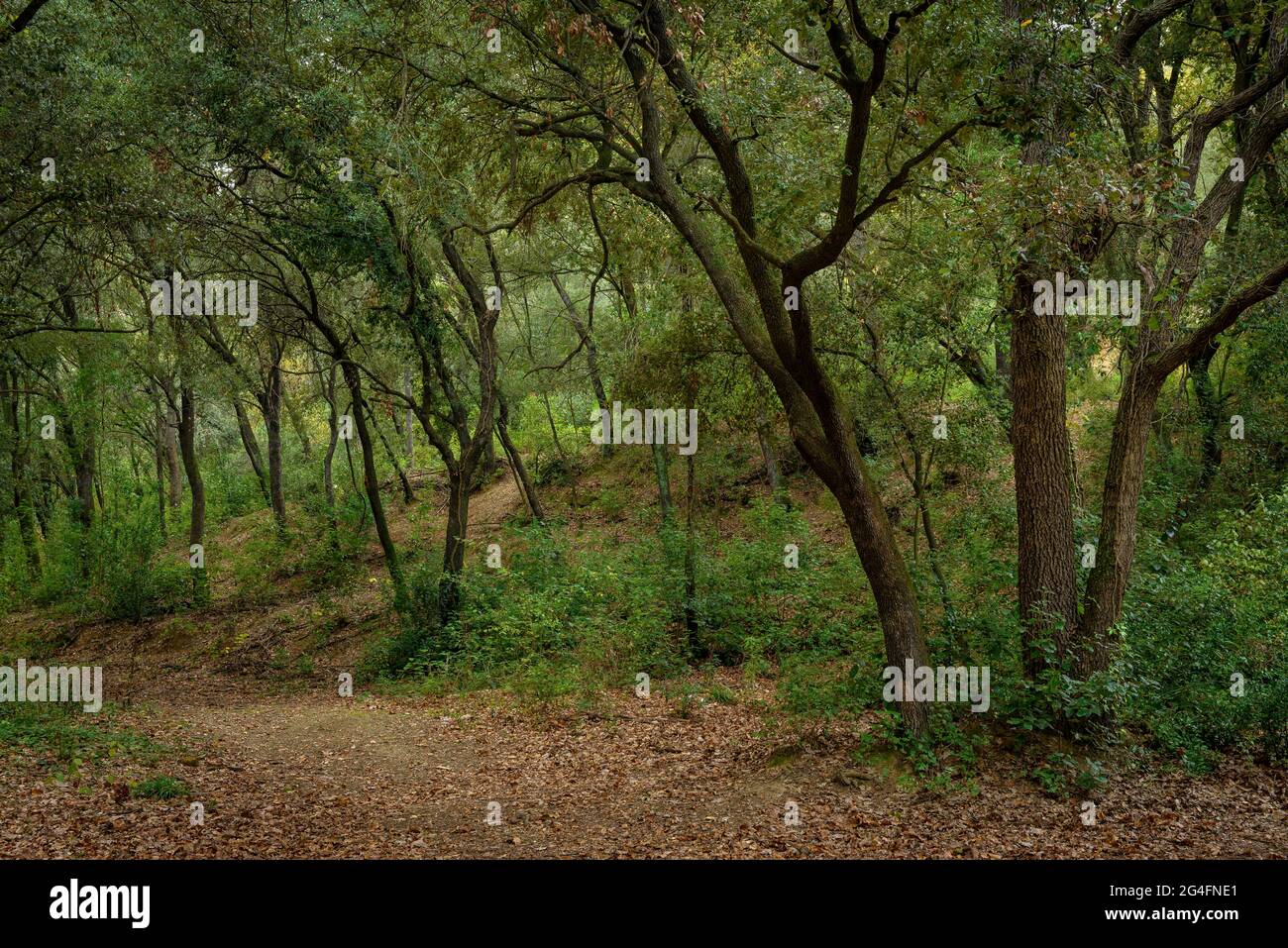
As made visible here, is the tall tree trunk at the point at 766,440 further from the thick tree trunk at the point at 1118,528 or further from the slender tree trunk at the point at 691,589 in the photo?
the thick tree trunk at the point at 1118,528

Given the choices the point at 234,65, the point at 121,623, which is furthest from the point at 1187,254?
the point at 121,623

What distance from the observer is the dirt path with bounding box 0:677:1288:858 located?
264 inches

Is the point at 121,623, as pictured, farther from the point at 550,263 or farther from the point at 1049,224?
the point at 1049,224

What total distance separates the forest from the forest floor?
6cm

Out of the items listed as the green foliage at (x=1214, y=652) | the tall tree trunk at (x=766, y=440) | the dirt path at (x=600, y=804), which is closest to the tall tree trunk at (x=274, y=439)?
the tall tree trunk at (x=766, y=440)

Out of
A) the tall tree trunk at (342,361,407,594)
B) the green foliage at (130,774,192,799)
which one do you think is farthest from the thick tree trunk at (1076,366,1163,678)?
the tall tree trunk at (342,361,407,594)

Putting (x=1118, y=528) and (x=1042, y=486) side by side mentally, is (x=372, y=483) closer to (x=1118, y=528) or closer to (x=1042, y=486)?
(x=1042, y=486)

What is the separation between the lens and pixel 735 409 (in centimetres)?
1309

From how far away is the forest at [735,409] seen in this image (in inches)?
279

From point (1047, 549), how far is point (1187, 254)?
9.30 feet

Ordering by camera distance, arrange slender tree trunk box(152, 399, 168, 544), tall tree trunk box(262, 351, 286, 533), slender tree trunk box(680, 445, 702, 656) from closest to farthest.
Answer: slender tree trunk box(680, 445, 702, 656), tall tree trunk box(262, 351, 286, 533), slender tree trunk box(152, 399, 168, 544)

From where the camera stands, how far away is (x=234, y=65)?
1248cm

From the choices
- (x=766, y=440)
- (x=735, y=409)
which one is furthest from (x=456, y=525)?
(x=766, y=440)

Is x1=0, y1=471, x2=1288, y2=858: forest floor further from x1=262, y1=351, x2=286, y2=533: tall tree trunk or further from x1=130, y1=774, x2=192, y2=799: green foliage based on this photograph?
x1=262, y1=351, x2=286, y2=533: tall tree trunk
